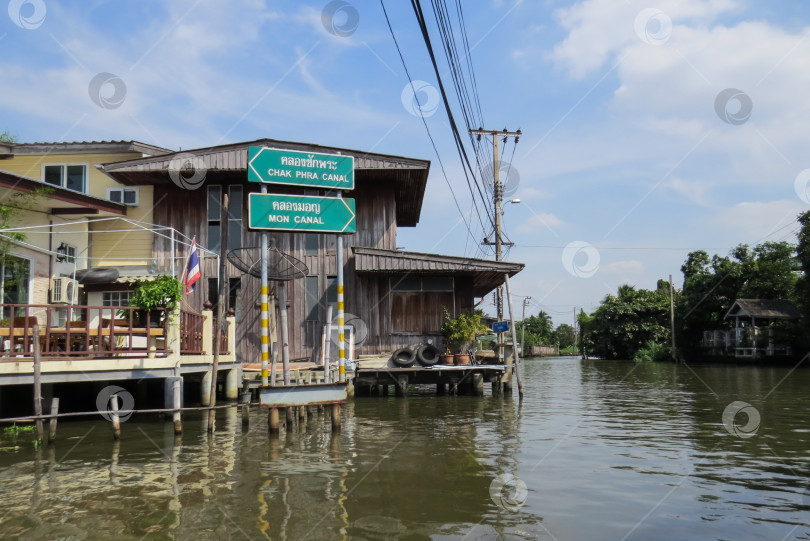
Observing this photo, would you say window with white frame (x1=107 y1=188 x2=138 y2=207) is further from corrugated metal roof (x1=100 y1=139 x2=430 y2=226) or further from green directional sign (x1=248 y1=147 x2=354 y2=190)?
green directional sign (x1=248 y1=147 x2=354 y2=190)

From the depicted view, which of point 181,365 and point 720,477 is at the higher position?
point 181,365

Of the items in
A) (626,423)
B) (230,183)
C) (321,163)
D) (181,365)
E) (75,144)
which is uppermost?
(75,144)

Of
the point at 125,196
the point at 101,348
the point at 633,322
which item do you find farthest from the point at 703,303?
the point at 101,348

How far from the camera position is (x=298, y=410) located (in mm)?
14117

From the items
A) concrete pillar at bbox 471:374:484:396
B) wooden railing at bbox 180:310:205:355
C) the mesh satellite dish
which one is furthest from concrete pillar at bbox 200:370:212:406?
concrete pillar at bbox 471:374:484:396

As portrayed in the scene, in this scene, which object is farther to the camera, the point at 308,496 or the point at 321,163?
the point at 321,163

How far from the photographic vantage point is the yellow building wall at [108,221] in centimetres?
2292

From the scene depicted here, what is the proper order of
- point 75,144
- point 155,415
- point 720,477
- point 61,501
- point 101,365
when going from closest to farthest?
point 61,501
point 720,477
point 101,365
point 155,415
point 75,144

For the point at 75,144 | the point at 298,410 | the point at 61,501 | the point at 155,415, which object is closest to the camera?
the point at 61,501

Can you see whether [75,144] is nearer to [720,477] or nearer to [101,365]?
[101,365]

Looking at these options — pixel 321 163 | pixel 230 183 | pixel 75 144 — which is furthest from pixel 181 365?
pixel 75 144

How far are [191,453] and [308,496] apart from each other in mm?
3693

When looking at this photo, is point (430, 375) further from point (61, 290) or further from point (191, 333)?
point (61, 290)

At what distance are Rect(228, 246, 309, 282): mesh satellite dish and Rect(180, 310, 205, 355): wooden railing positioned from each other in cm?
382
